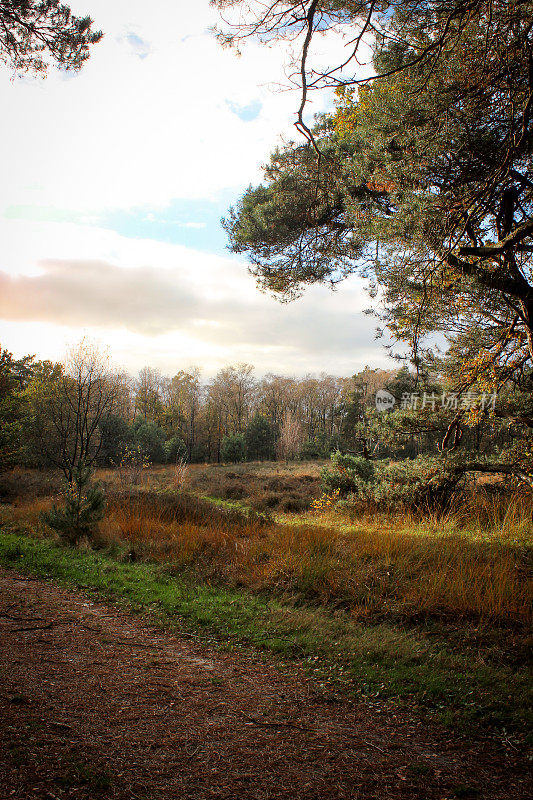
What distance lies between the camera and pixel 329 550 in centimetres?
648

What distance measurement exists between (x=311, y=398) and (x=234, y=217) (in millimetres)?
41965

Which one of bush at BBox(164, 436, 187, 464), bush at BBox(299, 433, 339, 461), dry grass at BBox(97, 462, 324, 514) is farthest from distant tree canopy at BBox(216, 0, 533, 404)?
bush at BBox(299, 433, 339, 461)

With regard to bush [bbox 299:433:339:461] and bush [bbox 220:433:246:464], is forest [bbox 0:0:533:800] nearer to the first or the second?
bush [bbox 220:433:246:464]

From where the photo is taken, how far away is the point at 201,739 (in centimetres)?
268

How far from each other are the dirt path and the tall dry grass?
1.76 meters

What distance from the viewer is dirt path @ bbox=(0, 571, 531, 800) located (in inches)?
89.4

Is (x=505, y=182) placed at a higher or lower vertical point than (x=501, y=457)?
higher

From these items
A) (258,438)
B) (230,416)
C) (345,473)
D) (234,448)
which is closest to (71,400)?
(345,473)

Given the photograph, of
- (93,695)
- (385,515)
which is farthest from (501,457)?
(93,695)

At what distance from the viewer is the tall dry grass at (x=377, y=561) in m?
4.77

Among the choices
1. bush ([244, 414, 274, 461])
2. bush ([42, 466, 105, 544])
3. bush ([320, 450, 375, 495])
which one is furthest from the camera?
bush ([244, 414, 274, 461])

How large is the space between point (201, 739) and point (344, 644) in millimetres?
1849

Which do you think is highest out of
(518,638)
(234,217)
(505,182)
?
(234,217)

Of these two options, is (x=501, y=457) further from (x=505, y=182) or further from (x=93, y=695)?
(x=93, y=695)
